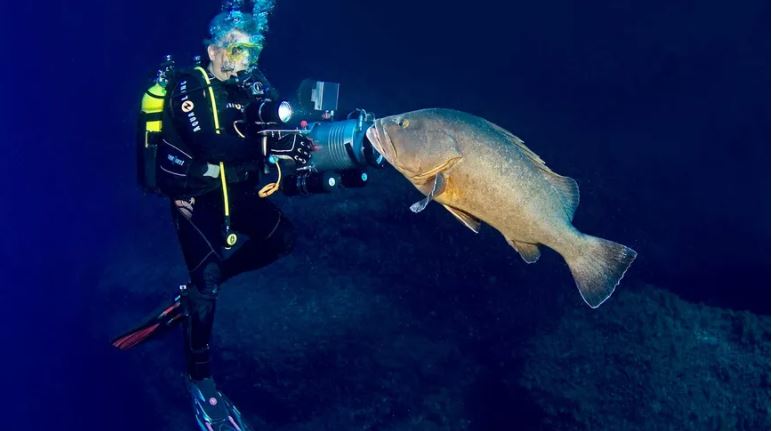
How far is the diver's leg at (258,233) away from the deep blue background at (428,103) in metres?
1.57

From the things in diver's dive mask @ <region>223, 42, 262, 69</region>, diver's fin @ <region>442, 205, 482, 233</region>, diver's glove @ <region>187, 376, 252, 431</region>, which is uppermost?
diver's dive mask @ <region>223, 42, 262, 69</region>

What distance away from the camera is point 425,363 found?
8.62m

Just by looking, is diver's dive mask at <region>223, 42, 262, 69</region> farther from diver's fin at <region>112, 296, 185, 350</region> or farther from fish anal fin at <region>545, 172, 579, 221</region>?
fish anal fin at <region>545, 172, 579, 221</region>

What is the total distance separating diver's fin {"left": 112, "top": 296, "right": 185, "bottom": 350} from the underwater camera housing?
1.98 meters

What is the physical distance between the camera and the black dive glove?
153 inches

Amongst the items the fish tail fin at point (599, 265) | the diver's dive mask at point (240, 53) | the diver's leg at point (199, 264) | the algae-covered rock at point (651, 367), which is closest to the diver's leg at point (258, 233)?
the diver's leg at point (199, 264)

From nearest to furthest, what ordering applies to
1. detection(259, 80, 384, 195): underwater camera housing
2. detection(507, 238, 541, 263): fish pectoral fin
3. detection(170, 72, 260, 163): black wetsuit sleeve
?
detection(507, 238, 541, 263): fish pectoral fin
detection(259, 80, 384, 195): underwater camera housing
detection(170, 72, 260, 163): black wetsuit sleeve

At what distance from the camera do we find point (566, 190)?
2400 millimetres

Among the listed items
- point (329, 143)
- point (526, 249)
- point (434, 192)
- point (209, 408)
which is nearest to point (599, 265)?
point (526, 249)

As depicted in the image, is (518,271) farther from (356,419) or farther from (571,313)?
(356,419)

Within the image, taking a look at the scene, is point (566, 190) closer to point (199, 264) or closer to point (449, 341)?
point (199, 264)

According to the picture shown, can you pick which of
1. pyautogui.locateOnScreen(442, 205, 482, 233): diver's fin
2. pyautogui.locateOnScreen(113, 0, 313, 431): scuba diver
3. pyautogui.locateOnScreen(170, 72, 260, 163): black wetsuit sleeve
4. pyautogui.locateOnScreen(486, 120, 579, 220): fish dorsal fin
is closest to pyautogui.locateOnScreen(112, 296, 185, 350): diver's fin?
pyautogui.locateOnScreen(113, 0, 313, 431): scuba diver

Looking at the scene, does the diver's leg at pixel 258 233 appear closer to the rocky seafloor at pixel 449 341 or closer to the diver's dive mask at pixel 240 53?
the diver's dive mask at pixel 240 53

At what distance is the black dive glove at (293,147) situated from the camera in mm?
3896
